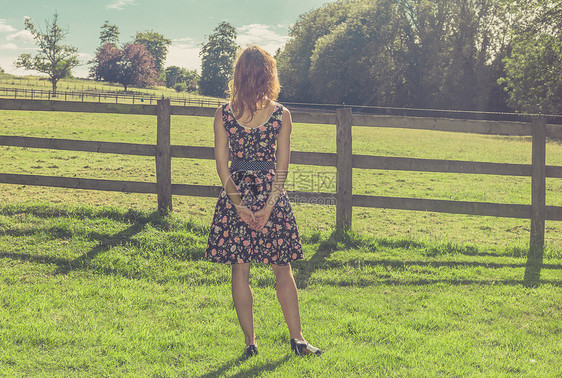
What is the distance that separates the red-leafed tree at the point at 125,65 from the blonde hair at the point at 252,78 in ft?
295

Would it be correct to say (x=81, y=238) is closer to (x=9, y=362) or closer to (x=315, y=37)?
(x=9, y=362)

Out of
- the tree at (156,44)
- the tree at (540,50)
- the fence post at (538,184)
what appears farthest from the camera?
the tree at (156,44)

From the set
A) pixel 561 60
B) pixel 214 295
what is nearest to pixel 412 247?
pixel 214 295

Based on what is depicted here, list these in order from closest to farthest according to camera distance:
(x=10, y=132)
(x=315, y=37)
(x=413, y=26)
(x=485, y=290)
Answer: (x=485, y=290), (x=10, y=132), (x=413, y=26), (x=315, y=37)

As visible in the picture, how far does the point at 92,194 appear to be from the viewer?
9445 millimetres

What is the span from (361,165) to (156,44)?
13255 centimetres

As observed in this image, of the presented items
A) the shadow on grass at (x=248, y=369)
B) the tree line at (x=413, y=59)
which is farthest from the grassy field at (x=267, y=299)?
the tree line at (x=413, y=59)

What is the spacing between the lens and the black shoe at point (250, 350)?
3515 millimetres

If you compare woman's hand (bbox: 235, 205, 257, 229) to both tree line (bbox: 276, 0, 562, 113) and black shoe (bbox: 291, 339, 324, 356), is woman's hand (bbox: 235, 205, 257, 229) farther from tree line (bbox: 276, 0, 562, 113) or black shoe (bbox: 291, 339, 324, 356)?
tree line (bbox: 276, 0, 562, 113)

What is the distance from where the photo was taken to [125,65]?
88625 millimetres

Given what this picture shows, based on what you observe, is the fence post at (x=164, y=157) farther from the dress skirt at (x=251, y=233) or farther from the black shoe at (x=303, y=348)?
the black shoe at (x=303, y=348)

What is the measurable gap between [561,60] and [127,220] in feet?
82.1

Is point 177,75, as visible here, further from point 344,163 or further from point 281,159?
point 281,159

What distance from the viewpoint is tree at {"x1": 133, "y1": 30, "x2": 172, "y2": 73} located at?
127m
